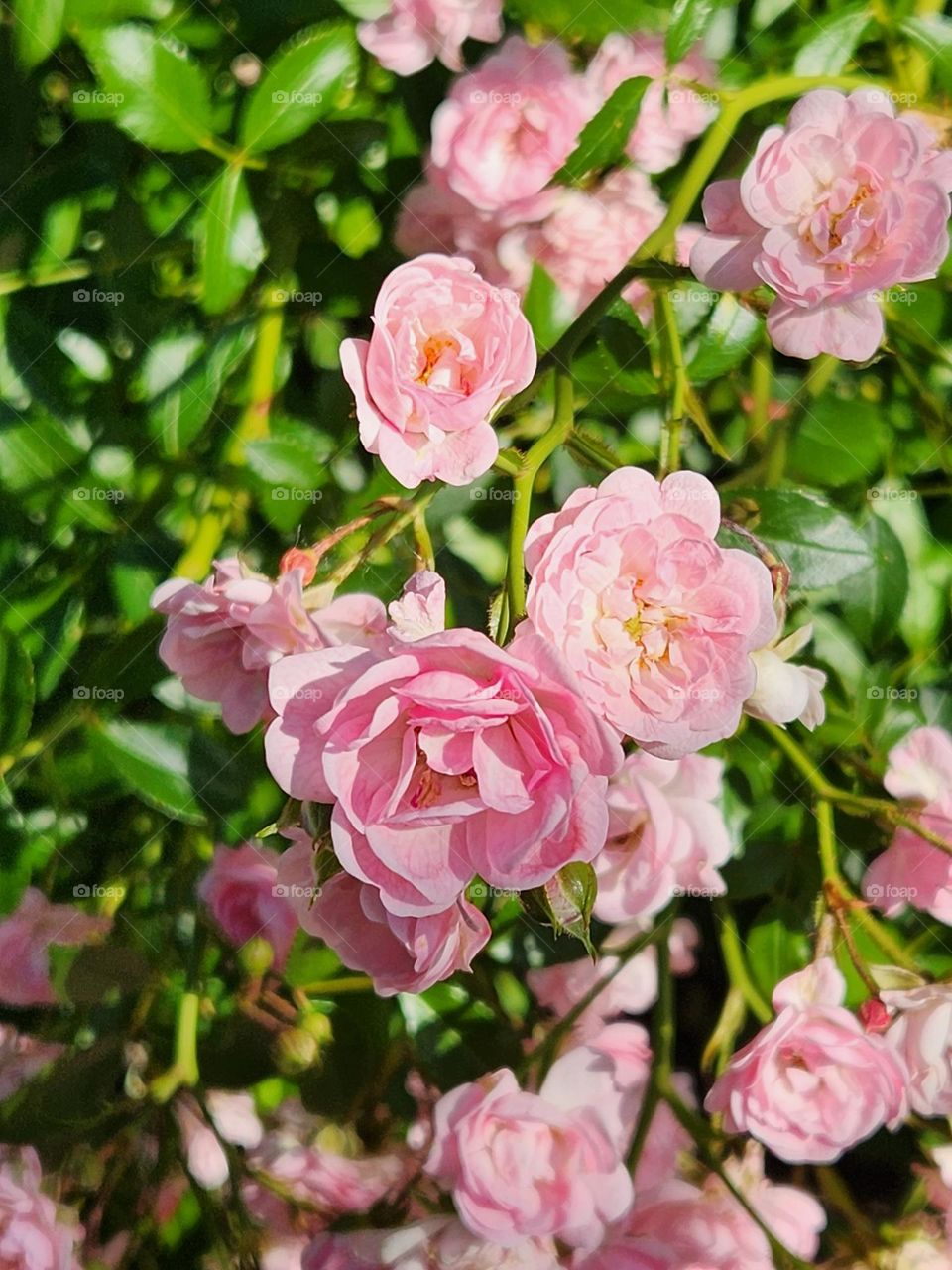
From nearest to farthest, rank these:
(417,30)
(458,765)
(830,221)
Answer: (458,765)
(830,221)
(417,30)

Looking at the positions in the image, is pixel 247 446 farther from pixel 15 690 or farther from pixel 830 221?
pixel 830 221

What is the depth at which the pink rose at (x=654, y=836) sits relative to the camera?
1.94 feet

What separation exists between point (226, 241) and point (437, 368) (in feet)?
0.65

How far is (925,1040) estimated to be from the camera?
577 mm

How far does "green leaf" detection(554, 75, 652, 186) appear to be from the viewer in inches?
23.0

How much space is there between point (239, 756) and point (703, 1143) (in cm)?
35

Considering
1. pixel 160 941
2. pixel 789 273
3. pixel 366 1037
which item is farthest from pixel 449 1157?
pixel 789 273

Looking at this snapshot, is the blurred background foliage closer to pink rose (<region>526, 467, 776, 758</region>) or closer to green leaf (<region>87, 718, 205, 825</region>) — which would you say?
green leaf (<region>87, 718, 205, 825</region>)

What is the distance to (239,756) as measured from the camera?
65 cm

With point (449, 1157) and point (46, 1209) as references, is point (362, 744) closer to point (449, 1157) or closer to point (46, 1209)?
point (449, 1157)

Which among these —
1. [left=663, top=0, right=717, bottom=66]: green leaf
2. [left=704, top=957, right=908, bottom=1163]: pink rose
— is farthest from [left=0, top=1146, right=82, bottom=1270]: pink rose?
[left=663, top=0, right=717, bottom=66]: green leaf

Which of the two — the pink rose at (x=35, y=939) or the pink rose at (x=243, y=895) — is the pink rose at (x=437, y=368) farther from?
the pink rose at (x=35, y=939)

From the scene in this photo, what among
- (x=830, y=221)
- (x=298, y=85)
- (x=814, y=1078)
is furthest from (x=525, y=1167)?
(x=298, y=85)

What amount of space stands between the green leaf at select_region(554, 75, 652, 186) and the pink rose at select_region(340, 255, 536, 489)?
140 millimetres
